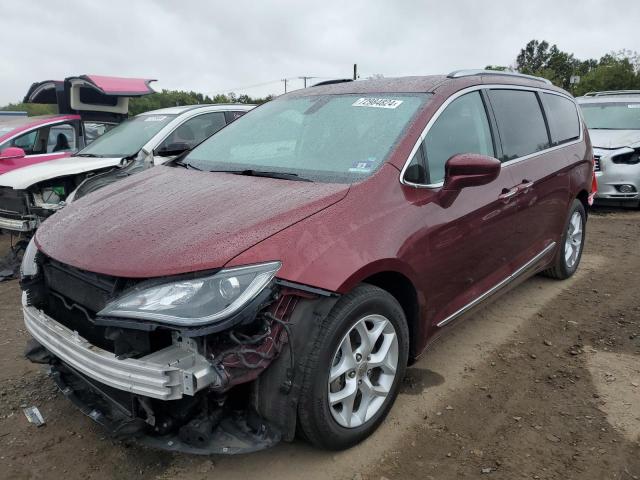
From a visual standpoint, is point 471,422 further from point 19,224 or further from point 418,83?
point 19,224

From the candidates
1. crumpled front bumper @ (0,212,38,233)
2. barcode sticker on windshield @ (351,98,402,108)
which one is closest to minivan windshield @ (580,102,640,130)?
barcode sticker on windshield @ (351,98,402,108)

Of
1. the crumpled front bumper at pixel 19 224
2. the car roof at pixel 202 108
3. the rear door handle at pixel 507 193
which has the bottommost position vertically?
the crumpled front bumper at pixel 19 224

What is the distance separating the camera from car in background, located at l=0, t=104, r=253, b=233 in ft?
18.0

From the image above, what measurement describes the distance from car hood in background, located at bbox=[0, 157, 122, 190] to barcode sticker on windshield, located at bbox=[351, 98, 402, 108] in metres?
3.78

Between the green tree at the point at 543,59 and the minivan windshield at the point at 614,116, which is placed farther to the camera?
the green tree at the point at 543,59

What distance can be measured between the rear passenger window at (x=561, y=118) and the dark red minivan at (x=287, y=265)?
829 millimetres

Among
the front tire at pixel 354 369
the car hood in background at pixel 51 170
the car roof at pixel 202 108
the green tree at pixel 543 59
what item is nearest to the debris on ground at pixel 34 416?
the front tire at pixel 354 369

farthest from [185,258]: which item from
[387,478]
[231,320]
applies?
[387,478]

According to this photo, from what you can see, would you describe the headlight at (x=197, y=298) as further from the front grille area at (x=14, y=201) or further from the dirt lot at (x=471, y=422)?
the front grille area at (x=14, y=201)

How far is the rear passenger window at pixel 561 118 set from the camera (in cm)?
422

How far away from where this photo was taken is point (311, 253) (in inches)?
84.2

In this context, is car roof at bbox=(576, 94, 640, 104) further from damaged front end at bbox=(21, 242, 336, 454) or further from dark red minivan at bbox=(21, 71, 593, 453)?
damaged front end at bbox=(21, 242, 336, 454)

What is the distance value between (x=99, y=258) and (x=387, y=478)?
1.61 meters

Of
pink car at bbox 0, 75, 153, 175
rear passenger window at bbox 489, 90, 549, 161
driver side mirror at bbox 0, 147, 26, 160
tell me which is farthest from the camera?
pink car at bbox 0, 75, 153, 175
